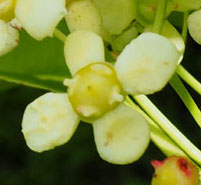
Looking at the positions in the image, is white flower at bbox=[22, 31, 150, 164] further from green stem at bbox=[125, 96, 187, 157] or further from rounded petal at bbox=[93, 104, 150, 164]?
green stem at bbox=[125, 96, 187, 157]

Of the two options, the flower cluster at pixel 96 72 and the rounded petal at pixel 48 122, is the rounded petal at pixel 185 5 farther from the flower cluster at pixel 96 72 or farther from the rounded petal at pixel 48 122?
the rounded petal at pixel 48 122

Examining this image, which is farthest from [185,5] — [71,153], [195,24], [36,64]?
[71,153]

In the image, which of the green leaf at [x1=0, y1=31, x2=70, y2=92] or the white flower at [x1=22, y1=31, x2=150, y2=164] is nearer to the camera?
the white flower at [x1=22, y1=31, x2=150, y2=164]

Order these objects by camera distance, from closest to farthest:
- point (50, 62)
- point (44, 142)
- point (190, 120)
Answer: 1. point (44, 142)
2. point (50, 62)
3. point (190, 120)

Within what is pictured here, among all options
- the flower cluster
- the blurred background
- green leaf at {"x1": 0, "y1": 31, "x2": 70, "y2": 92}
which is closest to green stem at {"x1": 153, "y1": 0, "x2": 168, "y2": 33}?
the flower cluster

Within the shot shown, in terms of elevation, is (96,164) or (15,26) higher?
(15,26)

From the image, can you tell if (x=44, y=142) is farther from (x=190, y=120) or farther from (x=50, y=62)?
(x=190, y=120)

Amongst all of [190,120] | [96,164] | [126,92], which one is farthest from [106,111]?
[96,164]
